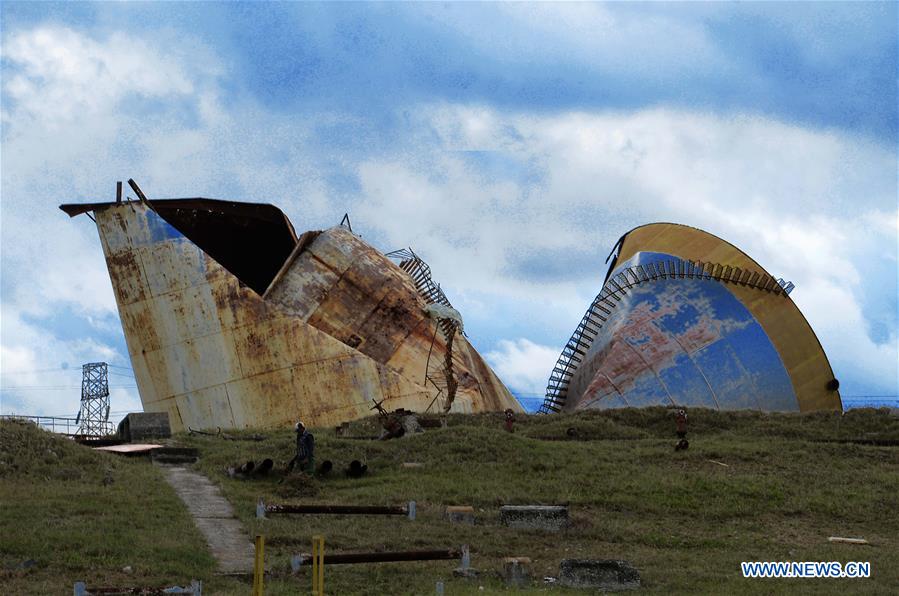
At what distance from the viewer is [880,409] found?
3447 centimetres

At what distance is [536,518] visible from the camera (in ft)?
70.9

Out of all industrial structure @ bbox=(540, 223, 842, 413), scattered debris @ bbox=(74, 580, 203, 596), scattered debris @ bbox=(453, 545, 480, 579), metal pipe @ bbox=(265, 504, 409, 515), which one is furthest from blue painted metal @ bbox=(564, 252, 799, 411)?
scattered debris @ bbox=(74, 580, 203, 596)

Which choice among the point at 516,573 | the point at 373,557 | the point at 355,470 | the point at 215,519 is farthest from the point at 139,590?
the point at 355,470

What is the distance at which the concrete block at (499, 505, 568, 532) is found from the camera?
21500 millimetres

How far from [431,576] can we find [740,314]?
2481cm

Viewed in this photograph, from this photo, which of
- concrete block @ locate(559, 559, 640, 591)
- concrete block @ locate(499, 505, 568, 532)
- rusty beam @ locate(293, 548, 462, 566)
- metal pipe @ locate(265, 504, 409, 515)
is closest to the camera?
rusty beam @ locate(293, 548, 462, 566)

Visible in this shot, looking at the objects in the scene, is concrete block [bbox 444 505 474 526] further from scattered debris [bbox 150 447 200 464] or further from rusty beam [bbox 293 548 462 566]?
scattered debris [bbox 150 447 200 464]

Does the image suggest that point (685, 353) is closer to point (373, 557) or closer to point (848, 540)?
point (848, 540)

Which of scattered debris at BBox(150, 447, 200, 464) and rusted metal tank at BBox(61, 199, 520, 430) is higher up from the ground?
rusted metal tank at BBox(61, 199, 520, 430)

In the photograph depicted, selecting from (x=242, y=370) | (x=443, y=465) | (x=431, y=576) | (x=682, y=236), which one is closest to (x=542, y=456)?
(x=443, y=465)

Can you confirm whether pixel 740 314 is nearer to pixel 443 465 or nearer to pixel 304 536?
pixel 443 465

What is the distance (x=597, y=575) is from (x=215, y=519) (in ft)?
22.0

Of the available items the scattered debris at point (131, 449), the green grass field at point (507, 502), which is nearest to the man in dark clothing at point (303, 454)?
the green grass field at point (507, 502)

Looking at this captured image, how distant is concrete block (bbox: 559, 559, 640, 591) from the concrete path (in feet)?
13.6
